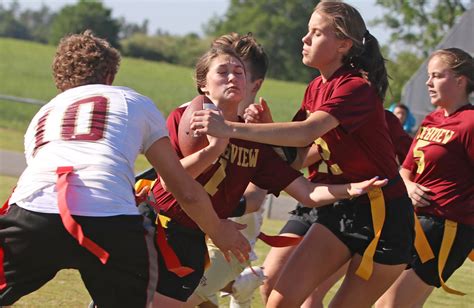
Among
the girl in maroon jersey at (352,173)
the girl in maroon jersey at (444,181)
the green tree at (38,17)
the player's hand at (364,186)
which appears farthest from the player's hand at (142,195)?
the green tree at (38,17)

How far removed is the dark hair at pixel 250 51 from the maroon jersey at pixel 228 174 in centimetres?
65

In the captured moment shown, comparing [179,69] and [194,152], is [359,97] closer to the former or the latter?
[194,152]

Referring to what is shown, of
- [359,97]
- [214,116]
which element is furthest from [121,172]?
[359,97]

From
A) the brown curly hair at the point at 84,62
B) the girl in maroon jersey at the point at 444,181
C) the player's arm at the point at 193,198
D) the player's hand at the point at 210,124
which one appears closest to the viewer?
the player's arm at the point at 193,198

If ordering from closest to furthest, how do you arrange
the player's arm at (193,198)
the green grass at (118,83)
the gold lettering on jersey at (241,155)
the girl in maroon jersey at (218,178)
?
the player's arm at (193,198)
the girl in maroon jersey at (218,178)
the gold lettering on jersey at (241,155)
the green grass at (118,83)

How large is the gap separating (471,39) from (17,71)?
3077 cm

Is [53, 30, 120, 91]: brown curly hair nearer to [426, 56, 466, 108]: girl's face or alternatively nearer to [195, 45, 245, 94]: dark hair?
[195, 45, 245, 94]: dark hair

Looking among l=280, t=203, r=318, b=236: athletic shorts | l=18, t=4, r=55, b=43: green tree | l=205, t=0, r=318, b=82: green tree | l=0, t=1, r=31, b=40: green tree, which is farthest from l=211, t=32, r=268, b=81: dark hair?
l=18, t=4, r=55, b=43: green tree

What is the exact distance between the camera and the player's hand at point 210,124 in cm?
452

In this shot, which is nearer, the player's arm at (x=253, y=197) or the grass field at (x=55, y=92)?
the player's arm at (x=253, y=197)

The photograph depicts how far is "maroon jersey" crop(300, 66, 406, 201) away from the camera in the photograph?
4.98m

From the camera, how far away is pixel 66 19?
93.0 m

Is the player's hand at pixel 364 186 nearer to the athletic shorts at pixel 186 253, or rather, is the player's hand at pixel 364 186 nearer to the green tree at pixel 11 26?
the athletic shorts at pixel 186 253

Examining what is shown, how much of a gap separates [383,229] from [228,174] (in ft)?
2.98
